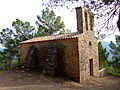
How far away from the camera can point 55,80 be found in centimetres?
1257

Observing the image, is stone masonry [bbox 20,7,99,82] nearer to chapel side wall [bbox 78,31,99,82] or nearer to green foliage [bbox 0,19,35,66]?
chapel side wall [bbox 78,31,99,82]

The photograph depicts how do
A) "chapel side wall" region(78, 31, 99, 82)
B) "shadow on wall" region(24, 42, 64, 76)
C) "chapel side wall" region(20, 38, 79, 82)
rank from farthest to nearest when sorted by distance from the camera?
"chapel side wall" region(78, 31, 99, 82)
"shadow on wall" region(24, 42, 64, 76)
"chapel side wall" region(20, 38, 79, 82)

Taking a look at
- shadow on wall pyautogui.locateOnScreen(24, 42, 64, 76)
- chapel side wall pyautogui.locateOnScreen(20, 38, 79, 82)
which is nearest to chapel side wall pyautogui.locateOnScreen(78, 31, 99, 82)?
chapel side wall pyautogui.locateOnScreen(20, 38, 79, 82)

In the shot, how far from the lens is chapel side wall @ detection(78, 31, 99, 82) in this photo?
13.7 metres

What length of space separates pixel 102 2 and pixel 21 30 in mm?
21055

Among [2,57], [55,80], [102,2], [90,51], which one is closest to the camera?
[102,2]

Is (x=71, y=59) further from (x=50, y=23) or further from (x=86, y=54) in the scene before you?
(x=50, y=23)

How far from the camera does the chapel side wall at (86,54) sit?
45.0 feet

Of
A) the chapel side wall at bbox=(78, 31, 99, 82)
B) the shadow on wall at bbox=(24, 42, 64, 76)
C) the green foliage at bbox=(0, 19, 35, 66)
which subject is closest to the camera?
the shadow on wall at bbox=(24, 42, 64, 76)

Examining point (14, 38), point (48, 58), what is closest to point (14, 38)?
point (14, 38)

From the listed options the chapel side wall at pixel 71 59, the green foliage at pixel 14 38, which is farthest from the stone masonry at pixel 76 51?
the green foliage at pixel 14 38

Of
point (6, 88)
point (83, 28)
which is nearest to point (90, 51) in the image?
point (83, 28)

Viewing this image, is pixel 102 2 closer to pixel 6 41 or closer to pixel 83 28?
pixel 83 28

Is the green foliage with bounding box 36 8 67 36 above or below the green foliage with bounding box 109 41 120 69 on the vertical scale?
above
